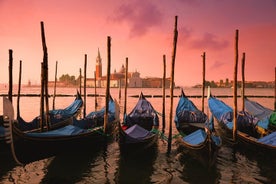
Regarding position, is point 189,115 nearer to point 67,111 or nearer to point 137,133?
point 137,133

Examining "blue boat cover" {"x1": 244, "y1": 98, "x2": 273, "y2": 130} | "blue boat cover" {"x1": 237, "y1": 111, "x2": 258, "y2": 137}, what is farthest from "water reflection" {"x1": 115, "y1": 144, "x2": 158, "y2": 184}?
"blue boat cover" {"x1": 244, "y1": 98, "x2": 273, "y2": 130}

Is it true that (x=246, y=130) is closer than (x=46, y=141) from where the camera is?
No

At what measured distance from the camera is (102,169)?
9742 millimetres

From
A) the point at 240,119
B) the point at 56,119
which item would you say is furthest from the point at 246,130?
the point at 56,119

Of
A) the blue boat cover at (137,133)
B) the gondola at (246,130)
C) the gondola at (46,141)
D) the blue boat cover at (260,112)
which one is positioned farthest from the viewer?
the blue boat cover at (260,112)

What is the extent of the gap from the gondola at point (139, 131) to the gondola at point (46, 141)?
1.24m

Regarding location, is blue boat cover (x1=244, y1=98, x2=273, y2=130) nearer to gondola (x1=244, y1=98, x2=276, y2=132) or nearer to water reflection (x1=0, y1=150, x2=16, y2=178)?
gondola (x1=244, y1=98, x2=276, y2=132)

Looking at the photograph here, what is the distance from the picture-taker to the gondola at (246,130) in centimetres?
1021

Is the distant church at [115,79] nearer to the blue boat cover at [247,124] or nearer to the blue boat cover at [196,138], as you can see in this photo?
the blue boat cover at [247,124]

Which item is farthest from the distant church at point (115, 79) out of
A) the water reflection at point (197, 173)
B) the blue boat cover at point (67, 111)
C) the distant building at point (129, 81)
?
the water reflection at point (197, 173)

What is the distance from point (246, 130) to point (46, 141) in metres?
9.80

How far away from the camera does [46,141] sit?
28.8 feet

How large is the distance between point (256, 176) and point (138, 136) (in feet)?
15.1

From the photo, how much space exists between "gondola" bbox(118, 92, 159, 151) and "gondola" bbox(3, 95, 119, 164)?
1.24 m
